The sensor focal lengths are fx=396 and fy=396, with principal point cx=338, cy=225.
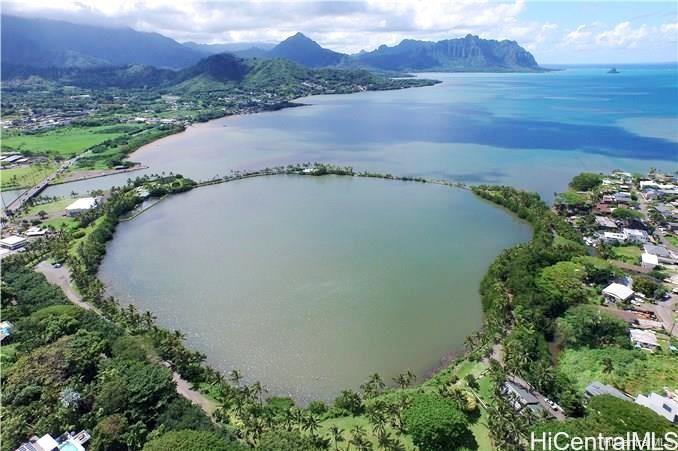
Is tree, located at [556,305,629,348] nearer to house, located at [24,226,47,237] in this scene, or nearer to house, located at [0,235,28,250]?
house, located at [0,235,28,250]

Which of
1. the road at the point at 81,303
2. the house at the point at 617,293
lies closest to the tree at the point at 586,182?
the house at the point at 617,293

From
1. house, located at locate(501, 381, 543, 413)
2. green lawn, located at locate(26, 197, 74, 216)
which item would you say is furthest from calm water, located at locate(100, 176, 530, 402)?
green lawn, located at locate(26, 197, 74, 216)

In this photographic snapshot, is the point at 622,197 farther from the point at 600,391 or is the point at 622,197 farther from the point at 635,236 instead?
the point at 600,391

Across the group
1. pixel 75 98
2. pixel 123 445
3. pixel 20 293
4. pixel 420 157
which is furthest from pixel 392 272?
pixel 75 98

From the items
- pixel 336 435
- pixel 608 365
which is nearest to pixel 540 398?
pixel 608 365

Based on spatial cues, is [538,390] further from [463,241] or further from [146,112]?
[146,112]

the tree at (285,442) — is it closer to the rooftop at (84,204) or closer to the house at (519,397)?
the house at (519,397)
